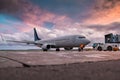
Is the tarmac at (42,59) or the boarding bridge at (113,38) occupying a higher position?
the boarding bridge at (113,38)

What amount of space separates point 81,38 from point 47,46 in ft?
28.2

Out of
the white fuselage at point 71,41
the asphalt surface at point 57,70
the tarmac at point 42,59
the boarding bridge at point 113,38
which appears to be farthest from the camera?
the boarding bridge at point 113,38

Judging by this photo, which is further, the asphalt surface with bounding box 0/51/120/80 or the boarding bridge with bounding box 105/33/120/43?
the boarding bridge with bounding box 105/33/120/43

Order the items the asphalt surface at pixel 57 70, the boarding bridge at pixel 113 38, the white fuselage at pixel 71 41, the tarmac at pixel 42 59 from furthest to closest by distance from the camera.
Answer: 1. the boarding bridge at pixel 113 38
2. the white fuselage at pixel 71 41
3. the tarmac at pixel 42 59
4. the asphalt surface at pixel 57 70

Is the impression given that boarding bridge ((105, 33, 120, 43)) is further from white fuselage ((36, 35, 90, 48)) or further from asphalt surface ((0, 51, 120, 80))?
asphalt surface ((0, 51, 120, 80))

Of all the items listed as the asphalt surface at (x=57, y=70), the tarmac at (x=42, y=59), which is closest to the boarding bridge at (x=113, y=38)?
the tarmac at (x=42, y=59)

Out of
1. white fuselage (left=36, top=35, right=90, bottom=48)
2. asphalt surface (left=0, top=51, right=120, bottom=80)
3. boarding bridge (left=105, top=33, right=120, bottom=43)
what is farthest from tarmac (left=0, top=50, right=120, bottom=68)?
boarding bridge (left=105, top=33, right=120, bottom=43)

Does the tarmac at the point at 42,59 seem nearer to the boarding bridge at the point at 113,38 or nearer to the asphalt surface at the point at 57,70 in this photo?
the asphalt surface at the point at 57,70

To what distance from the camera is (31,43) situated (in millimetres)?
51875

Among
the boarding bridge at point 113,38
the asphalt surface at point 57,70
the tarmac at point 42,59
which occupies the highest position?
the boarding bridge at point 113,38

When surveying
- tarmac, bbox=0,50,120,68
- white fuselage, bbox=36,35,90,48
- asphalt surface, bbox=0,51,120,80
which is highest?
white fuselage, bbox=36,35,90,48

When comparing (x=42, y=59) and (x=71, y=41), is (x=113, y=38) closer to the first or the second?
(x=71, y=41)

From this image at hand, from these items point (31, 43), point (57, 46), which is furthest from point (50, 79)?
point (31, 43)

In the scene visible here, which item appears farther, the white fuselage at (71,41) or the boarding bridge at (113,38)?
the boarding bridge at (113,38)
